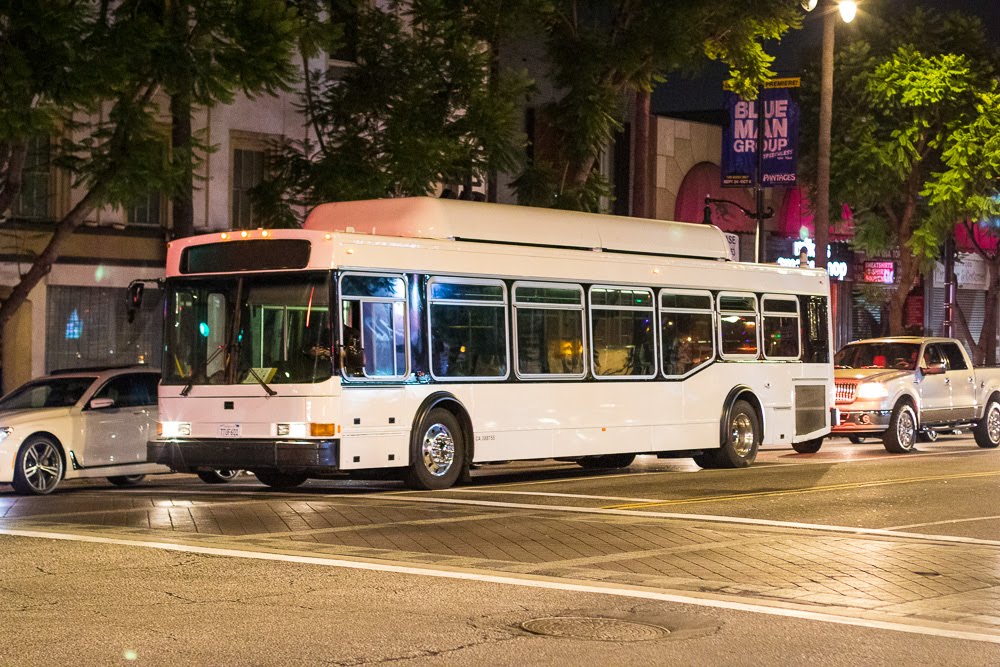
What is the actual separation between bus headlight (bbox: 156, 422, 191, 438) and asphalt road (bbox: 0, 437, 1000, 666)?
73 cm

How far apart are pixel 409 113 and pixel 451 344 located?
28.4ft

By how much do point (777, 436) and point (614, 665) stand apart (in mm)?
16518

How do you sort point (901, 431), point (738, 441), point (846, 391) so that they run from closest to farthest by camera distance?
point (738, 441), point (901, 431), point (846, 391)

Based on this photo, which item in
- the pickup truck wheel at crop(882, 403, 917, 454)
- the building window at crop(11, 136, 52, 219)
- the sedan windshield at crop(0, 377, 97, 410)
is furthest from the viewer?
the pickup truck wheel at crop(882, 403, 917, 454)

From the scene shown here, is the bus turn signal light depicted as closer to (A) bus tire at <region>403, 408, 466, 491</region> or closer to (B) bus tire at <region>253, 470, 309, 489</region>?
(A) bus tire at <region>403, 408, 466, 491</region>

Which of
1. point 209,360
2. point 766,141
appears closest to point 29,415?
point 209,360

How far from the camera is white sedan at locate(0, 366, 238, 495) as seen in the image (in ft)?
62.6

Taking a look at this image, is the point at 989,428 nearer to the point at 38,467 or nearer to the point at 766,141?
the point at 766,141

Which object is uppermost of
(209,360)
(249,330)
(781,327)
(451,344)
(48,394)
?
(781,327)

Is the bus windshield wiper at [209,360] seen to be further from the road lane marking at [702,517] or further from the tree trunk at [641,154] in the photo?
the tree trunk at [641,154]

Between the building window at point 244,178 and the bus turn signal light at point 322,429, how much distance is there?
14258 mm

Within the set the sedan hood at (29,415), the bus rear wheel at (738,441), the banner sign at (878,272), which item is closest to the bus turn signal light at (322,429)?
the sedan hood at (29,415)

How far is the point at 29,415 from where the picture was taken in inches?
764

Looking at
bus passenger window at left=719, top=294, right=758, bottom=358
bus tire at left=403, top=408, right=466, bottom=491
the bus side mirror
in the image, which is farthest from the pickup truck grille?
the bus side mirror
